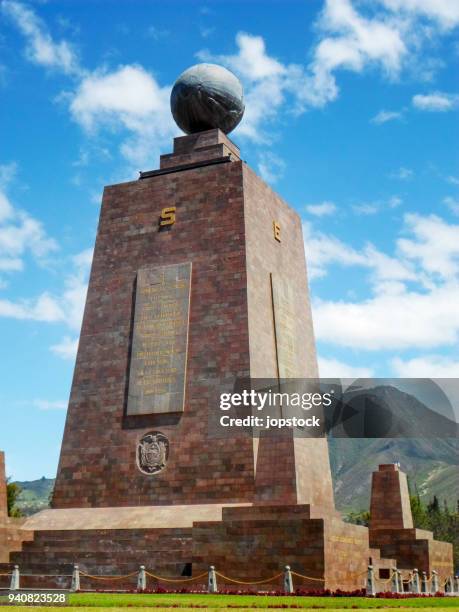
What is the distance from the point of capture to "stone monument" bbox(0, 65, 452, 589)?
68.0 feet

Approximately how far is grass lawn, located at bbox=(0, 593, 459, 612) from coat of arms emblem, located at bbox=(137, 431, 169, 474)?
5.42 m

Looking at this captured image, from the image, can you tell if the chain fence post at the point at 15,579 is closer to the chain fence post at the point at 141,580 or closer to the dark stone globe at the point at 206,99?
the chain fence post at the point at 141,580

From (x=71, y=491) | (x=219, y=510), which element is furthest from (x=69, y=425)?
(x=219, y=510)

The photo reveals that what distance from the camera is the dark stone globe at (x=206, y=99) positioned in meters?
27.5

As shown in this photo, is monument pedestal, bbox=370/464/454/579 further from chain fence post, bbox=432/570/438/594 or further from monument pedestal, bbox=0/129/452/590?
chain fence post, bbox=432/570/438/594

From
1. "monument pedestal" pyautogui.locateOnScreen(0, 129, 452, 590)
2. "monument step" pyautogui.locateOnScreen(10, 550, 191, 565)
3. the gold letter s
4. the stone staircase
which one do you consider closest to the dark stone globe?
"monument pedestal" pyautogui.locateOnScreen(0, 129, 452, 590)

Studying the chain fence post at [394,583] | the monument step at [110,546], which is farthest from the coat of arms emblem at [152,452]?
the chain fence post at [394,583]

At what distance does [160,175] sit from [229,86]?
12.0ft

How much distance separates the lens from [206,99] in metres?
27.6

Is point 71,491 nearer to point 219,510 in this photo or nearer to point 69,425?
point 69,425

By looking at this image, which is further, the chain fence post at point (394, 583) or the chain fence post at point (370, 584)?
the chain fence post at point (394, 583)

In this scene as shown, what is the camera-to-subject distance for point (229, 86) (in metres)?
27.8

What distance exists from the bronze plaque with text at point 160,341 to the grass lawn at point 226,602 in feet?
22.4

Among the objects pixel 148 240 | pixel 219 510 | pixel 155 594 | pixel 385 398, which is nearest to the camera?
pixel 155 594
